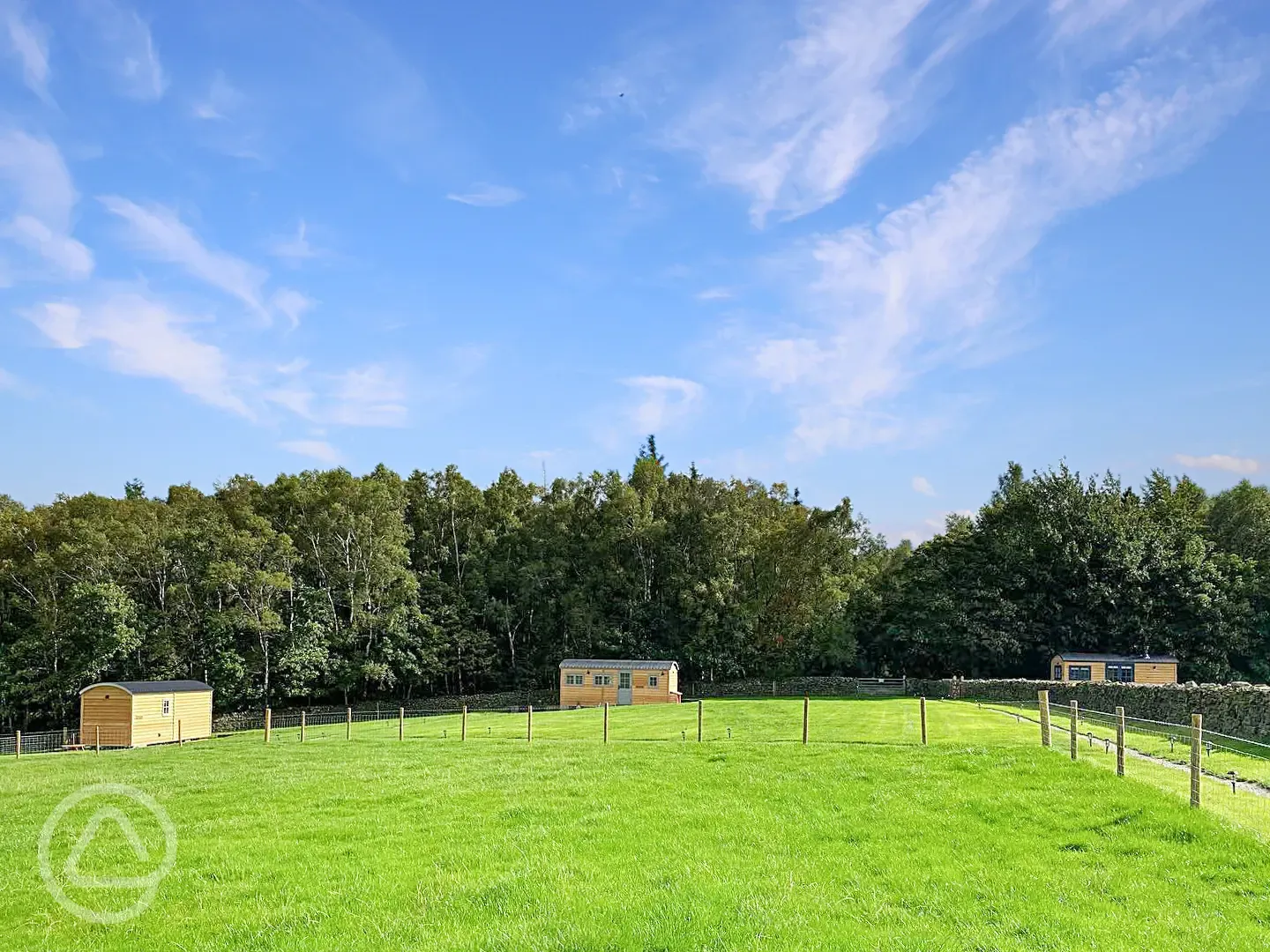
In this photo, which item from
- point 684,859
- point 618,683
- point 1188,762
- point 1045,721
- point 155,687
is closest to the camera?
point 684,859

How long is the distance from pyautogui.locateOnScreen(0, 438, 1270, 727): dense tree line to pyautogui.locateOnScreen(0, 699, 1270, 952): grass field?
3528 centimetres

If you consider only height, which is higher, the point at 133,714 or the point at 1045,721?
the point at 1045,721

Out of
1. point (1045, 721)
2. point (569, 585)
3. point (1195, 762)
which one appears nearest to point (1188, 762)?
point (1045, 721)

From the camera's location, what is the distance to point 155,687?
38.9 meters

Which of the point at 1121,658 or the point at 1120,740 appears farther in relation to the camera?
the point at 1121,658

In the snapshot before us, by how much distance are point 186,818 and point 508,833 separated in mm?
5262

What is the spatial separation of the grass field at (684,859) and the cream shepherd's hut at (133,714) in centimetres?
2171

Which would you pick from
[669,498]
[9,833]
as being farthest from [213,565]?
[9,833]

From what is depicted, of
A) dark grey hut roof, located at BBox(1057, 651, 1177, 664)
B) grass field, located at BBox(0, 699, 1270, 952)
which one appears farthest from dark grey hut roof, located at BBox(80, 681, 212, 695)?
dark grey hut roof, located at BBox(1057, 651, 1177, 664)

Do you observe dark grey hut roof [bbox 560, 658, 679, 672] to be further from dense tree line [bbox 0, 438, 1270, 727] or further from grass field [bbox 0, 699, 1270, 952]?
grass field [bbox 0, 699, 1270, 952]

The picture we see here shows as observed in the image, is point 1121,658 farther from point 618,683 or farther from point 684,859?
point 684,859

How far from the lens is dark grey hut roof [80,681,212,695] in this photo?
3750 centimetres

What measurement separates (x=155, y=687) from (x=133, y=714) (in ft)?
6.55

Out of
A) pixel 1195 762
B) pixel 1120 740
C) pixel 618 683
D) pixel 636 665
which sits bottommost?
pixel 618 683
